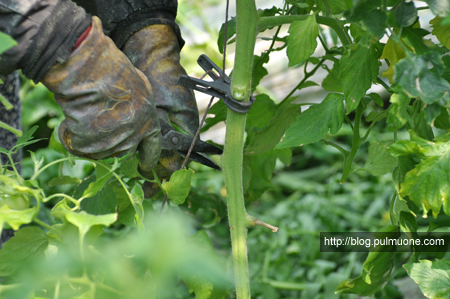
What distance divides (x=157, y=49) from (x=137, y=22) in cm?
6

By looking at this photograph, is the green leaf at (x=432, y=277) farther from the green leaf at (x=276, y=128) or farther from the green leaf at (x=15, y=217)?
the green leaf at (x=15, y=217)

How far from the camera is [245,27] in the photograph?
646 mm

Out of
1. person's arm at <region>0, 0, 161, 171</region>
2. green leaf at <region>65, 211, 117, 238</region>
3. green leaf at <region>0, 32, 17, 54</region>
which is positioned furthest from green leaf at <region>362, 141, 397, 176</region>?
green leaf at <region>0, 32, 17, 54</region>

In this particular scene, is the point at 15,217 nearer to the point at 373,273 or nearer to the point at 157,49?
the point at 157,49

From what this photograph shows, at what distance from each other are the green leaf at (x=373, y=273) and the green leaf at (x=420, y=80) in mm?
313

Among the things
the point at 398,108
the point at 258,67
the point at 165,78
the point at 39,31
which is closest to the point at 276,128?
the point at 258,67

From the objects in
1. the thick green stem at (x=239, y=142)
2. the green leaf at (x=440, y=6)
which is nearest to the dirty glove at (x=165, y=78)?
the thick green stem at (x=239, y=142)

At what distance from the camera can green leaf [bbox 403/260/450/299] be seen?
0.61m

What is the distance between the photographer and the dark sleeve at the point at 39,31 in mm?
549

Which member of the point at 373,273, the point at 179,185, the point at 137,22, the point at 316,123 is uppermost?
the point at 137,22

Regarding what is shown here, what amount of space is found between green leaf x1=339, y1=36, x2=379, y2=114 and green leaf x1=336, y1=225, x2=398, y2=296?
24 centimetres

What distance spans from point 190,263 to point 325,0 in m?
0.45

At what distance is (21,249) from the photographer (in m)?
0.59

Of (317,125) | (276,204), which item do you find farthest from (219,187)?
(317,125)
